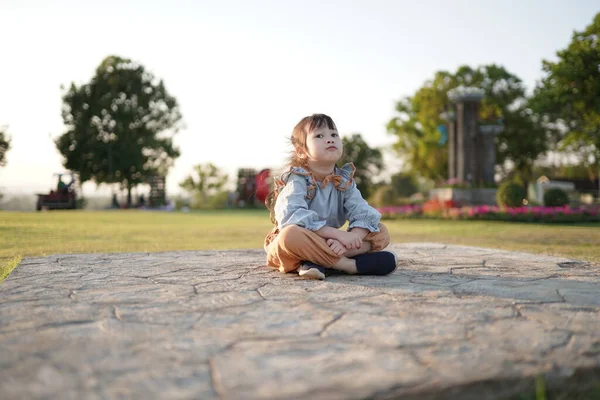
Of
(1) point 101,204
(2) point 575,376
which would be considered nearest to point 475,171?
(2) point 575,376

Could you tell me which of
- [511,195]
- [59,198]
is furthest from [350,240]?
[59,198]

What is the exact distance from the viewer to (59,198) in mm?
21344

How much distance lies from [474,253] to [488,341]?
10.7ft

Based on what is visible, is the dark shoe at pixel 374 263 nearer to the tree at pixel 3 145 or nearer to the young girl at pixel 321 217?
the young girl at pixel 321 217

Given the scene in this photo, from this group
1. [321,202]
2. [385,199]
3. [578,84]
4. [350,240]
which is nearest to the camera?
[350,240]

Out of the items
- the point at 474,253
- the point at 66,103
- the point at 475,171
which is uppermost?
the point at 66,103

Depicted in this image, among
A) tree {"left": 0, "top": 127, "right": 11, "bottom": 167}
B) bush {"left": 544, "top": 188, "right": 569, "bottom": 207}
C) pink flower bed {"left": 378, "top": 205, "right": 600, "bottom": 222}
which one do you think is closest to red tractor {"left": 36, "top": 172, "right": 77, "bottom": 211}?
tree {"left": 0, "top": 127, "right": 11, "bottom": 167}

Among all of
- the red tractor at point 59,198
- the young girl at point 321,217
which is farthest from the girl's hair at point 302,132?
the red tractor at point 59,198

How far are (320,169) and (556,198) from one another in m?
14.3

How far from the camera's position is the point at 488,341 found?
1.65m

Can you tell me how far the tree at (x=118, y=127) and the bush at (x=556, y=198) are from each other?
24359mm

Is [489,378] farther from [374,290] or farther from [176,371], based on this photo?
[374,290]

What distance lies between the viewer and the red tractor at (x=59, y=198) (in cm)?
2072

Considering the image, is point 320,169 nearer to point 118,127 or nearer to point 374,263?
point 374,263
